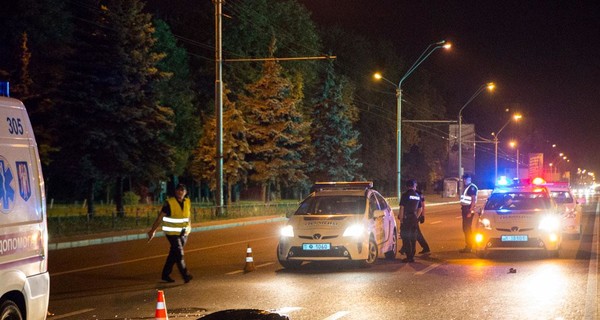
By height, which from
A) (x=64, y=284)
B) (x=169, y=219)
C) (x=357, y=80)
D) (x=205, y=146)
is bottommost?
(x=64, y=284)

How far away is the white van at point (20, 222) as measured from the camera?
767cm

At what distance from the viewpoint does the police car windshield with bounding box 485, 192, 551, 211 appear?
68.0 ft

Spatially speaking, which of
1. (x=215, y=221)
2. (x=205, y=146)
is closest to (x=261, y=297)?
(x=215, y=221)

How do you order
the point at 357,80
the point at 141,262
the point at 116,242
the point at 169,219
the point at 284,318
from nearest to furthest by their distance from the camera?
the point at 284,318 < the point at 169,219 < the point at 141,262 < the point at 116,242 < the point at 357,80

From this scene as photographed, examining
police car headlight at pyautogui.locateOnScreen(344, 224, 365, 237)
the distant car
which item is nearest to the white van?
police car headlight at pyautogui.locateOnScreen(344, 224, 365, 237)

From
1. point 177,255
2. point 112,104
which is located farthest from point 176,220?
point 112,104

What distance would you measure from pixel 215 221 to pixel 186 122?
3468cm

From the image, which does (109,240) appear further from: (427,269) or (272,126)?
(272,126)

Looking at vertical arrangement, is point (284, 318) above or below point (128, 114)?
below

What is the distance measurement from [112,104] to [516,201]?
75.4 feet

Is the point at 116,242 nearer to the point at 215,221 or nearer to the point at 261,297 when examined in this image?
the point at 215,221

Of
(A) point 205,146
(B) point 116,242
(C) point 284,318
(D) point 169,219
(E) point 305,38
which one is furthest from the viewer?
(E) point 305,38

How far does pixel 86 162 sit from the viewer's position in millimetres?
40188

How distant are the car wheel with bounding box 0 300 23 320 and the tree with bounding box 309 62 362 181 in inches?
2476
